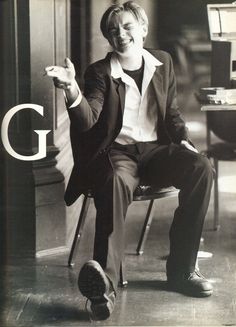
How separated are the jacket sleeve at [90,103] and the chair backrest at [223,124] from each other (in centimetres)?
96

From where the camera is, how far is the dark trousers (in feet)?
11.8

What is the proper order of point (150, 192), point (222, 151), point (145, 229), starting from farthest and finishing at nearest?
point (222, 151), point (145, 229), point (150, 192)

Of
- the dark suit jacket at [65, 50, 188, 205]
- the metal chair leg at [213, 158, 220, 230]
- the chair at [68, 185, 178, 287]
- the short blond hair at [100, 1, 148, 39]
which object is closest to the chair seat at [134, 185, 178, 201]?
the chair at [68, 185, 178, 287]

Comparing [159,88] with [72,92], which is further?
[159,88]

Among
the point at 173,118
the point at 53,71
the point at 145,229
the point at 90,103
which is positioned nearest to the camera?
the point at 53,71

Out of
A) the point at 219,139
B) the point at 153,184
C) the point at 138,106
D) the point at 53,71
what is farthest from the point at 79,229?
the point at 219,139

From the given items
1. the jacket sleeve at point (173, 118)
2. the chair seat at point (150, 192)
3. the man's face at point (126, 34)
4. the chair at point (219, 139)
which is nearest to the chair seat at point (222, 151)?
the chair at point (219, 139)

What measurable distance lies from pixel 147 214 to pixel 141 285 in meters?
0.50

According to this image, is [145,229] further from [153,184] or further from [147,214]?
[153,184]

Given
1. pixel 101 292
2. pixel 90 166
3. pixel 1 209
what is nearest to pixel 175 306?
pixel 101 292

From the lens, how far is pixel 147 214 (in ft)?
13.9

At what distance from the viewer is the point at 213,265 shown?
4070 mm

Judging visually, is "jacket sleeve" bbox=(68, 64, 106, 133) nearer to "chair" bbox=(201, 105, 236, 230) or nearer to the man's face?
the man's face

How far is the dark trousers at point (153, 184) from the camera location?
142 inches
